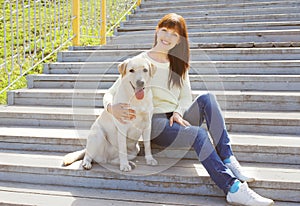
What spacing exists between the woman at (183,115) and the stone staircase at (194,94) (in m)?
0.16

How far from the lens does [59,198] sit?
244cm

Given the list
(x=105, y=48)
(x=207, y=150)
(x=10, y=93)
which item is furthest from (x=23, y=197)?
(x=105, y=48)

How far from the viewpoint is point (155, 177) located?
98.8 inches

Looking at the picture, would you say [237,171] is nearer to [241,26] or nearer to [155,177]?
[155,177]

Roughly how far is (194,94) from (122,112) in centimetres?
125

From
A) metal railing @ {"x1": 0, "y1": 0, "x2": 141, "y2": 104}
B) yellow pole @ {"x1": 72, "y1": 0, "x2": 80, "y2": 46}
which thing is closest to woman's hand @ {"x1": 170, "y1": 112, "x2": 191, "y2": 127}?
metal railing @ {"x1": 0, "y1": 0, "x2": 141, "y2": 104}

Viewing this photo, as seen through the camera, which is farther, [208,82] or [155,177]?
[208,82]

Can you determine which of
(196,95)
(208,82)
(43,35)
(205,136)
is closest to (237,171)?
(205,136)

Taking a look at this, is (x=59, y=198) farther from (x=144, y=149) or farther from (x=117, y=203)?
(x=144, y=149)

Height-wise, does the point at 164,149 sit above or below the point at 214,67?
below

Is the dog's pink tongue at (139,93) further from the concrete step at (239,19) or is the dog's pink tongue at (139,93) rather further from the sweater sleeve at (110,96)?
the concrete step at (239,19)

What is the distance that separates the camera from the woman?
2.29 meters

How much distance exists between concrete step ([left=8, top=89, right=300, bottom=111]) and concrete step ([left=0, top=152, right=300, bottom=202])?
2.66 ft

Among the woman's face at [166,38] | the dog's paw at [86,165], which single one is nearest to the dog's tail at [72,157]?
the dog's paw at [86,165]
